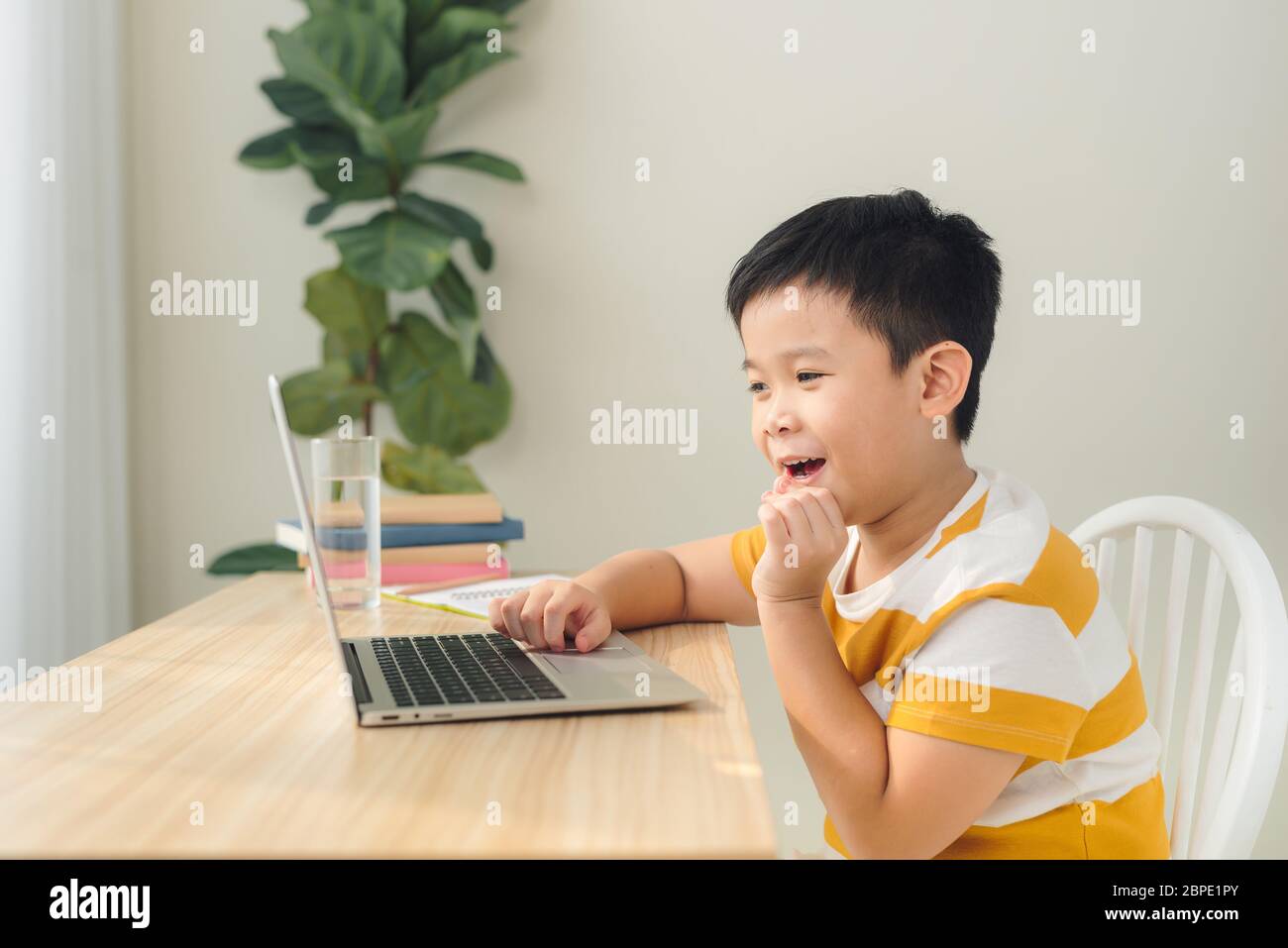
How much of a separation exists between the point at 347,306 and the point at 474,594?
2.46 feet

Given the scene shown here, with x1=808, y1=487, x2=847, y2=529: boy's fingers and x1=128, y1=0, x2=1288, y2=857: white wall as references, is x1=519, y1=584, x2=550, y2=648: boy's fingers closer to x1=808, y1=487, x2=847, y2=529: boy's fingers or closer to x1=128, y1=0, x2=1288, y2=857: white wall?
x1=808, y1=487, x2=847, y2=529: boy's fingers

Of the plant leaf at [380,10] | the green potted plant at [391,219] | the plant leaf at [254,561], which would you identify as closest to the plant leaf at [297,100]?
the green potted plant at [391,219]

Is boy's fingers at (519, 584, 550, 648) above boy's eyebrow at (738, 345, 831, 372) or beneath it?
beneath

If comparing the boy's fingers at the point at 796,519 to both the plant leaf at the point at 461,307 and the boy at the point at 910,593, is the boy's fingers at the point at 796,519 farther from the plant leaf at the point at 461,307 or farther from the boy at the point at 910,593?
the plant leaf at the point at 461,307

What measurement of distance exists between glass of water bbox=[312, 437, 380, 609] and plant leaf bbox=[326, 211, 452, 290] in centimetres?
51

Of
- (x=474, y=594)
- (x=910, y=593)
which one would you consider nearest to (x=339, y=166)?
(x=474, y=594)

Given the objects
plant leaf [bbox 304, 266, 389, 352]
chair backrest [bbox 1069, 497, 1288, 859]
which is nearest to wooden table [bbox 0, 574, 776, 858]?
chair backrest [bbox 1069, 497, 1288, 859]

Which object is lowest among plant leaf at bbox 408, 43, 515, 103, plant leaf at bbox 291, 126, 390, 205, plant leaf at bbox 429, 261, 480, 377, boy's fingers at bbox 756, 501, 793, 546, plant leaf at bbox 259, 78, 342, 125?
boy's fingers at bbox 756, 501, 793, 546

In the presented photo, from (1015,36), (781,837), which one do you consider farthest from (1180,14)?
(781,837)

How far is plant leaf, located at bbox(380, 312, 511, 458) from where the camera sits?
69.5 inches

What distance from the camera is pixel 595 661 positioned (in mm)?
850

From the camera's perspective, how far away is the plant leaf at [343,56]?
167 cm
